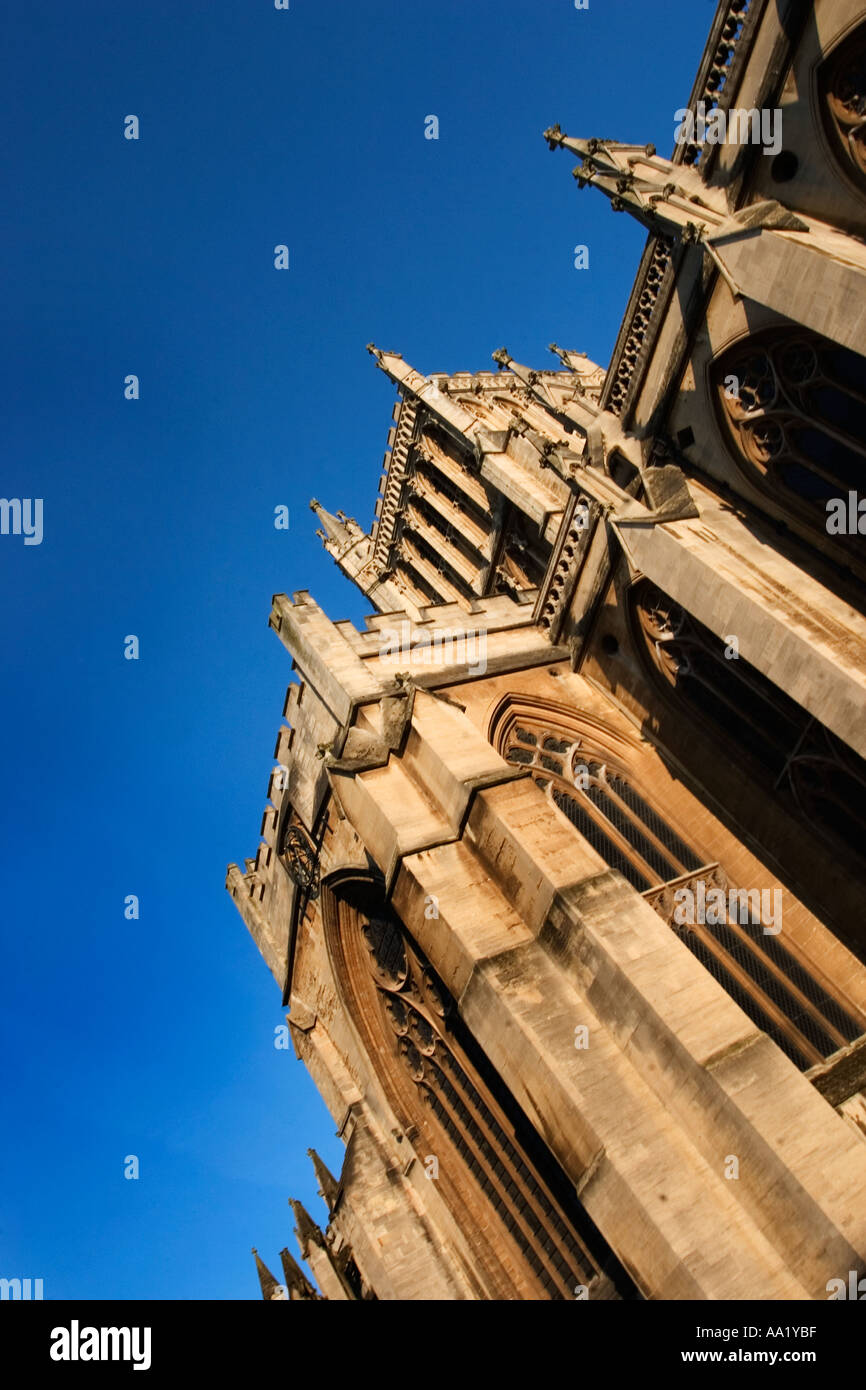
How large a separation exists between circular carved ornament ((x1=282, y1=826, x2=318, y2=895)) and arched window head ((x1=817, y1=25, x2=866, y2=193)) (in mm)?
12776

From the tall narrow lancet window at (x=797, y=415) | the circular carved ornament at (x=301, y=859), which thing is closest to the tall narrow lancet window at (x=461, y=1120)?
the circular carved ornament at (x=301, y=859)

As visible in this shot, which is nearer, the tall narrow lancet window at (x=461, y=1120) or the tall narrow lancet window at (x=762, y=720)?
the tall narrow lancet window at (x=762, y=720)

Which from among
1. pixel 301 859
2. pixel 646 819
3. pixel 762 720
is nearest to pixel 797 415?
pixel 762 720

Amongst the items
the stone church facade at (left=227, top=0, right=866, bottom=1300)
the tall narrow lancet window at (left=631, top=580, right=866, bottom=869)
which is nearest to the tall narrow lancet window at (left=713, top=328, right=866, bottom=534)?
the stone church facade at (left=227, top=0, right=866, bottom=1300)

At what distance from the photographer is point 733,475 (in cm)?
1235

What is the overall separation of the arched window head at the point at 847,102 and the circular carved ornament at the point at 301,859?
12776 mm

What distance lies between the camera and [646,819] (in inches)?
502

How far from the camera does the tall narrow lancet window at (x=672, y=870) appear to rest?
990cm

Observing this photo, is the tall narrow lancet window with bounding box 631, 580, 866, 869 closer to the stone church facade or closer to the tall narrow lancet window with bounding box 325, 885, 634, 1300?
the stone church facade

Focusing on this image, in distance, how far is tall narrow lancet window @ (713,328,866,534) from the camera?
1045cm

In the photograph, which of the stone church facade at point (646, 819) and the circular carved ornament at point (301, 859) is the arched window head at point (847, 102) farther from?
the circular carved ornament at point (301, 859)

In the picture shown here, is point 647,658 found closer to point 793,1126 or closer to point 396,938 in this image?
point 396,938

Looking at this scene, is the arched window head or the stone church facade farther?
the arched window head
